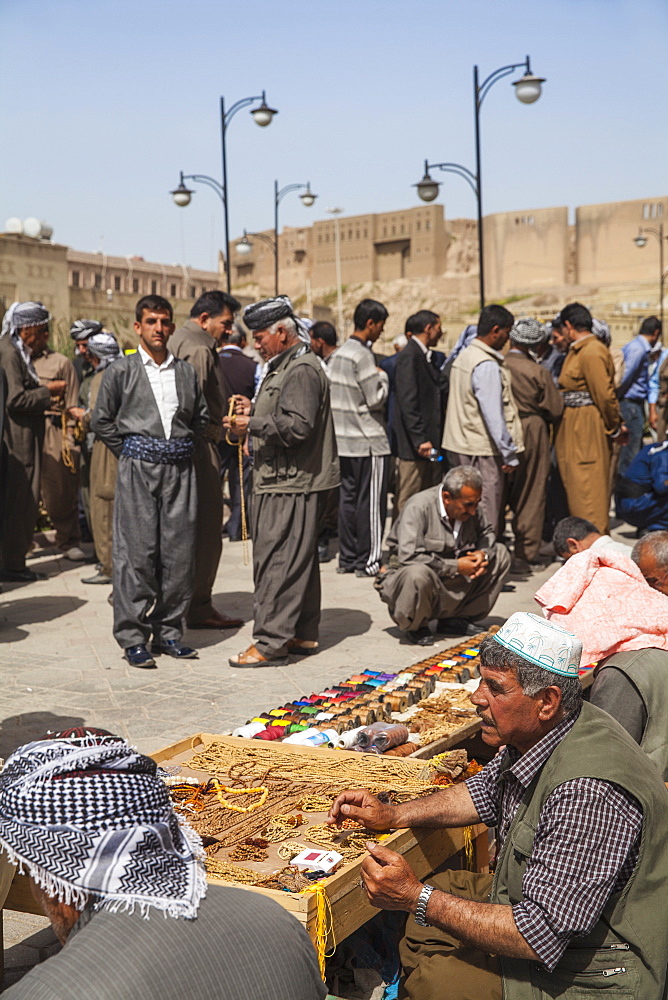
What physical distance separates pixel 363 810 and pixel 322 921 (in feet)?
1.42

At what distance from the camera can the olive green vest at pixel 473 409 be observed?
820 cm

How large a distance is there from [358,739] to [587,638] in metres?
0.86

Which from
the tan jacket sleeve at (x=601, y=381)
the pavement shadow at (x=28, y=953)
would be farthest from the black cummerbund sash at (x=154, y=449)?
the tan jacket sleeve at (x=601, y=381)

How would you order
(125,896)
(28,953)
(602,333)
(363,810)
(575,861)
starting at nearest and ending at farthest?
(125,896) < (575,861) < (363,810) < (28,953) < (602,333)

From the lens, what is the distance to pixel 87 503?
9398 mm

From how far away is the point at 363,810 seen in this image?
306 cm

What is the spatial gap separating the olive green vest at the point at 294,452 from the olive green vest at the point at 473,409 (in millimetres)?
2241

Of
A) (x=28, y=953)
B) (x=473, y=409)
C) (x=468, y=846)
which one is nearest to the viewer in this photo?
(x=28, y=953)

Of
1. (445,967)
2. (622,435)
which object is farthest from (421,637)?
(445,967)

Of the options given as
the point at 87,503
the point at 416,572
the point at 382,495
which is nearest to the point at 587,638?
the point at 416,572

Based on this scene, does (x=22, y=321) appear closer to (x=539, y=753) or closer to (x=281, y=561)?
(x=281, y=561)

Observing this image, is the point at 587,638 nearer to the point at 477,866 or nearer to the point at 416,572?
the point at 477,866

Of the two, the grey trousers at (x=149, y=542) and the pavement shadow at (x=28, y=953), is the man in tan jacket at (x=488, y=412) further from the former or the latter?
the pavement shadow at (x=28, y=953)

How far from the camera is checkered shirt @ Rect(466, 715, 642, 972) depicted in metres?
2.33
